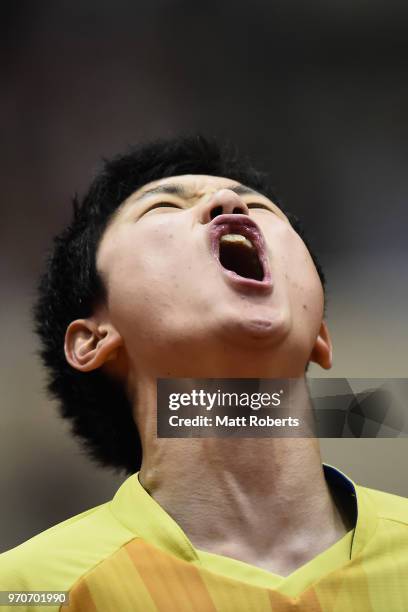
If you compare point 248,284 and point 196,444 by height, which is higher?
point 248,284

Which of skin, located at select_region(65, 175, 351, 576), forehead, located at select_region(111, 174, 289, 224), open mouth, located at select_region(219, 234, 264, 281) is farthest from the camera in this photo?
forehead, located at select_region(111, 174, 289, 224)

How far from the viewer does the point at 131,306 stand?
1201 millimetres

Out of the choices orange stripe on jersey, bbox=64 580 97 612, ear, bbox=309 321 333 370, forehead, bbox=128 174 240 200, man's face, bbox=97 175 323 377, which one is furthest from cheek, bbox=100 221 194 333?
orange stripe on jersey, bbox=64 580 97 612

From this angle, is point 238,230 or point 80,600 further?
point 238,230

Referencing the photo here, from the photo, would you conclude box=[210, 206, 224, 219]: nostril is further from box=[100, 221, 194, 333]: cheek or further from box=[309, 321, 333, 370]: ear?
box=[309, 321, 333, 370]: ear

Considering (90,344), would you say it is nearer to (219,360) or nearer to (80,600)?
(219,360)

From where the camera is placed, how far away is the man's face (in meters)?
1.13

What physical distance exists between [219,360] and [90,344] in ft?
0.78

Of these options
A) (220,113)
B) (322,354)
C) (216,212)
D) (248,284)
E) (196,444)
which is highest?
(220,113)

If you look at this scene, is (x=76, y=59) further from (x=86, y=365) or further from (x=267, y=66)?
(x=86, y=365)

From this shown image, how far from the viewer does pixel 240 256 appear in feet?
4.05

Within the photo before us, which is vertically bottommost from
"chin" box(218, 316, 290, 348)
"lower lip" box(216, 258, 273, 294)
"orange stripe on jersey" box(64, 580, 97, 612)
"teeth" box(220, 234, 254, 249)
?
"orange stripe on jersey" box(64, 580, 97, 612)

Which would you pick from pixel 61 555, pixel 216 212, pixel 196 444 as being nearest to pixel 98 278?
pixel 216 212

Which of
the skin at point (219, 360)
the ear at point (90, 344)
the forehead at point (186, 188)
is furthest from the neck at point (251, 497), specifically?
the forehead at point (186, 188)
